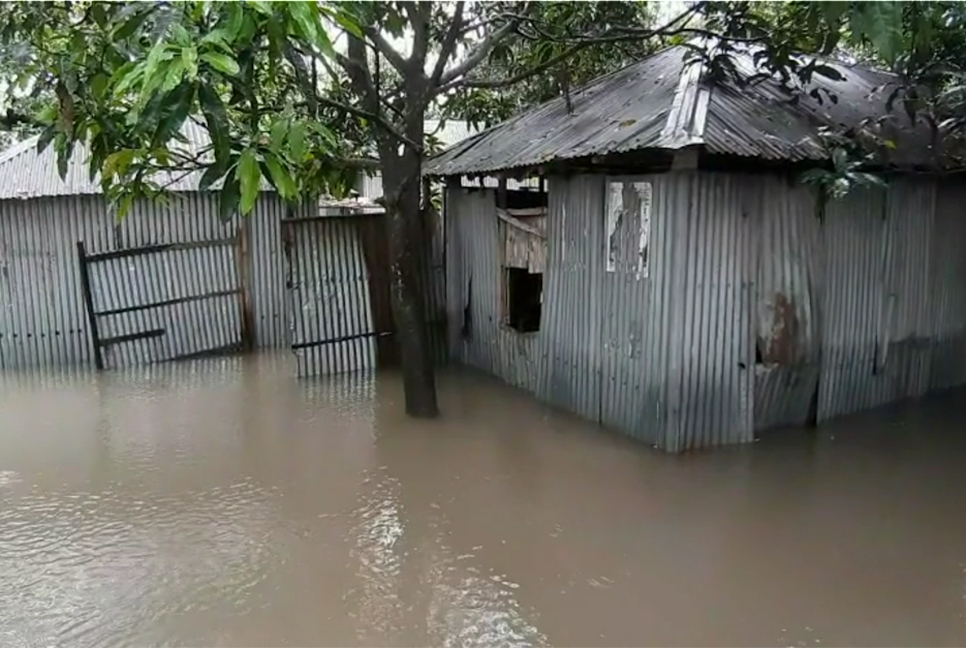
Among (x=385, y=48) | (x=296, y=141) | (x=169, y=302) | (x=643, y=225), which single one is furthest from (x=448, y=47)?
(x=169, y=302)

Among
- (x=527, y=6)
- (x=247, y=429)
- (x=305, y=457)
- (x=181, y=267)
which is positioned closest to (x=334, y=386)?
(x=247, y=429)

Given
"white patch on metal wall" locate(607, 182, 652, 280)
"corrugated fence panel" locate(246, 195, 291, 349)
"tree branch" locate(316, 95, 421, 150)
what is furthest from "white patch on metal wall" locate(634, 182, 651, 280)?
"corrugated fence panel" locate(246, 195, 291, 349)

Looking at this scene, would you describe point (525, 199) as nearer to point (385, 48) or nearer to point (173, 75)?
point (385, 48)

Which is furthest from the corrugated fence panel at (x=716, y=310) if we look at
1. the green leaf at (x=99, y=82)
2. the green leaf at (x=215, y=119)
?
the green leaf at (x=99, y=82)

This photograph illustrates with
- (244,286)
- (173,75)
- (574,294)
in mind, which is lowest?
(244,286)

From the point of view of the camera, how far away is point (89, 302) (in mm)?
9375

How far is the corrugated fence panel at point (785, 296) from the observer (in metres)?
6.41

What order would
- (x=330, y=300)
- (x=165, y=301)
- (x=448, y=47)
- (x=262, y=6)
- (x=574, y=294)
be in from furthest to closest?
1. (x=165, y=301)
2. (x=330, y=300)
3. (x=574, y=294)
4. (x=448, y=47)
5. (x=262, y=6)

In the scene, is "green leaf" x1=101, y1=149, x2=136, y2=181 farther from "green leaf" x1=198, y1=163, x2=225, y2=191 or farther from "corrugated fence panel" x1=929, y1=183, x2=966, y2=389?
"corrugated fence panel" x1=929, y1=183, x2=966, y2=389

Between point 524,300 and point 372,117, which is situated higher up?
point 372,117

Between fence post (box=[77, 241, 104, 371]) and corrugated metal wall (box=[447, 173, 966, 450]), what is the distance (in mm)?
5036

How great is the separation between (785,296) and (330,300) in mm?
4910

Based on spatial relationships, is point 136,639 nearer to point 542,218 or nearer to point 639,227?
point 639,227

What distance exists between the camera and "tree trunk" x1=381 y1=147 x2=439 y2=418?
712cm
